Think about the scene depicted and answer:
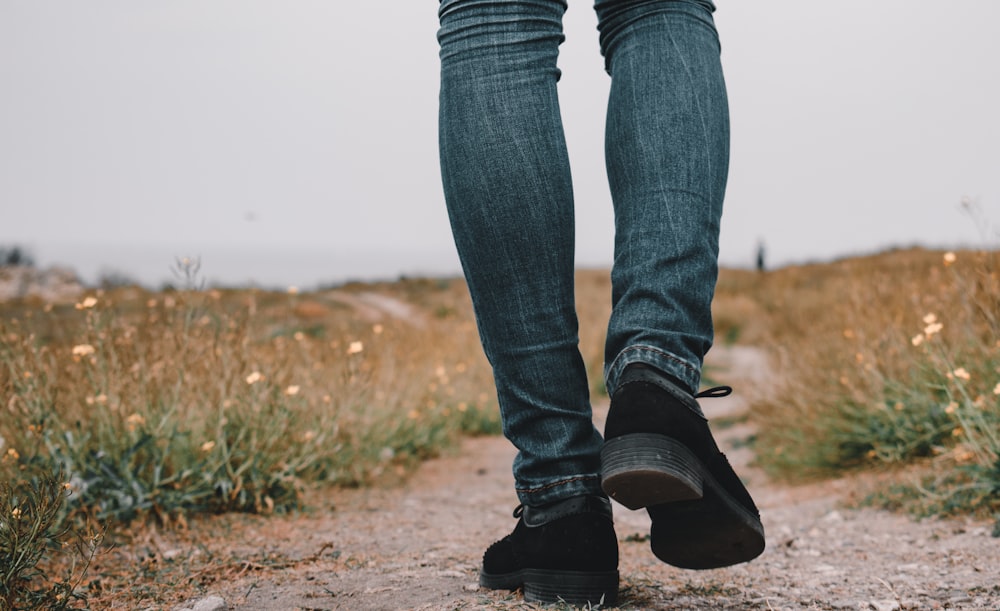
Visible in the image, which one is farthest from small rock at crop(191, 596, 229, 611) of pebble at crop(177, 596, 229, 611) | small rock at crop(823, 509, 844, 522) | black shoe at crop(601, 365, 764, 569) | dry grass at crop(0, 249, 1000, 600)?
small rock at crop(823, 509, 844, 522)

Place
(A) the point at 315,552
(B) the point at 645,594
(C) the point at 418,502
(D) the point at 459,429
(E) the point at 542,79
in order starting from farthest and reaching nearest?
1. (D) the point at 459,429
2. (C) the point at 418,502
3. (A) the point at 315,552
4. (B) the point at 645,594
5. (E) the point at 542,79

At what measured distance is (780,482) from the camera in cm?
368

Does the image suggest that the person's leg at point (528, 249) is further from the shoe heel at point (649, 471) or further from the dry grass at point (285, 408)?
the dry grass at point (285, 408)

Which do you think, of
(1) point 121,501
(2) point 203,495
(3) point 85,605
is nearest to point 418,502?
(2) point 203,495

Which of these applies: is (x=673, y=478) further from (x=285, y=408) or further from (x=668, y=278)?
(x=285, y=408)

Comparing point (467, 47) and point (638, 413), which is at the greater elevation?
point (467, 47)

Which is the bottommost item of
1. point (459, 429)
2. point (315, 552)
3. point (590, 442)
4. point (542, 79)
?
point (459, 429)

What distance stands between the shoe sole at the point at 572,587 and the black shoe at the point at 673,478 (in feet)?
0.52

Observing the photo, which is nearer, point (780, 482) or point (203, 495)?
point (203, 495)

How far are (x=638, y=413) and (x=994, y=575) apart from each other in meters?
1.03

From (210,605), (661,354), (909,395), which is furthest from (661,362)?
(909,395)

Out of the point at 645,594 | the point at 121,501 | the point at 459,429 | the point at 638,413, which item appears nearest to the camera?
the point at 638,413

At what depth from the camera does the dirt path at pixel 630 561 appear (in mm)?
1457

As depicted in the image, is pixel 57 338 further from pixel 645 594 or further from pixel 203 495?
pixel 645 594
